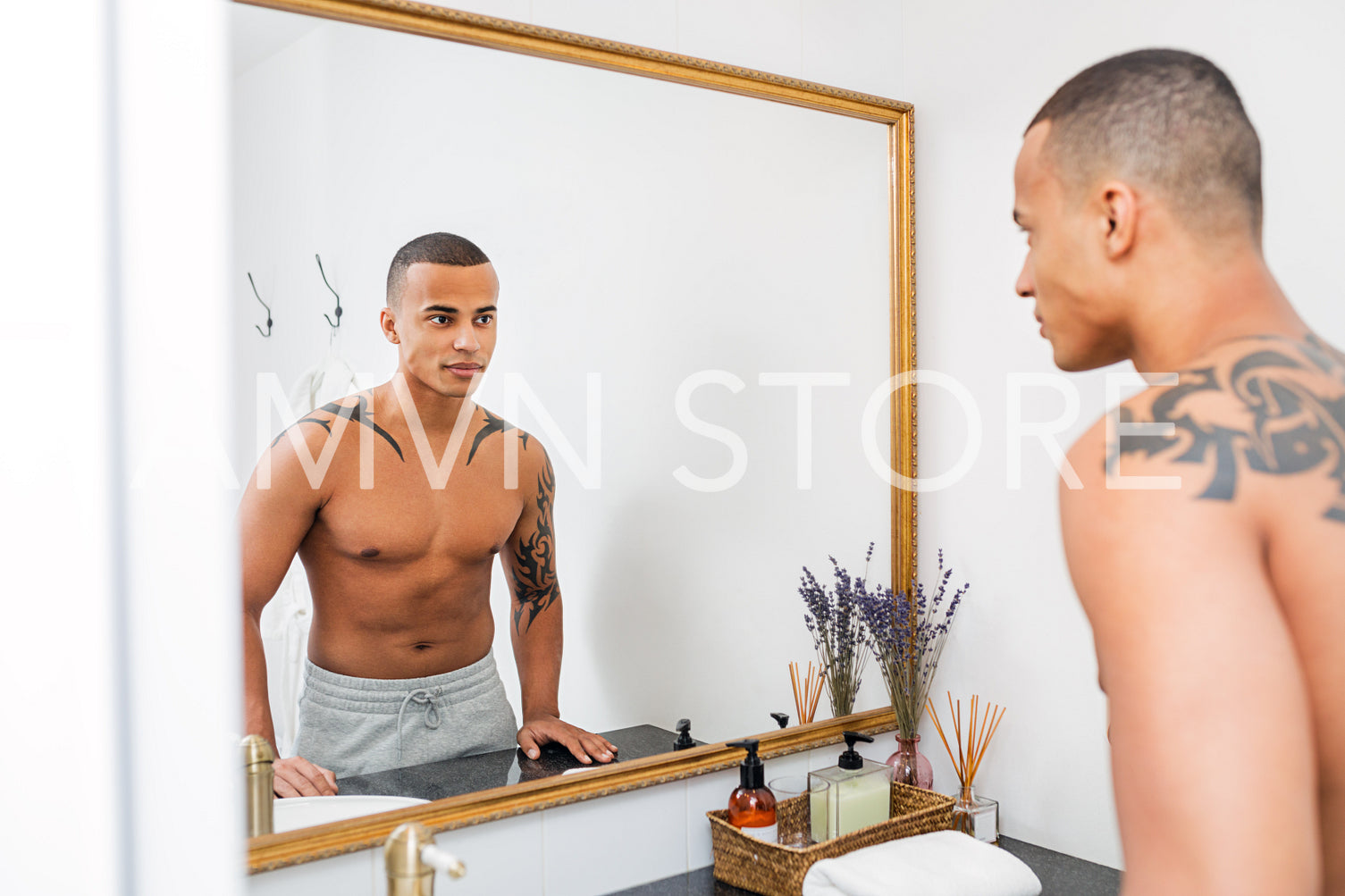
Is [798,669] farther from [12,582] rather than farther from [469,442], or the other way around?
[12,582]

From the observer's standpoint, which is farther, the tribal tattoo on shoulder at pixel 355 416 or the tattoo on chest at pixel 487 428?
the tattoo on chest at pixel 487 428

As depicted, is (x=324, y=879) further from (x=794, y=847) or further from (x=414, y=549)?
(x=794, y=847)

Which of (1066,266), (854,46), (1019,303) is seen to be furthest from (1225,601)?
(854,46)

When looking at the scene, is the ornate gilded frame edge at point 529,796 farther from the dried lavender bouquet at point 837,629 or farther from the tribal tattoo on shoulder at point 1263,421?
the tribal tattoo on shoulder at point 1263,421

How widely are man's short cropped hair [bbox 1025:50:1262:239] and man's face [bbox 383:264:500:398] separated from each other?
0.72 m

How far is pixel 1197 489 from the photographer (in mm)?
600

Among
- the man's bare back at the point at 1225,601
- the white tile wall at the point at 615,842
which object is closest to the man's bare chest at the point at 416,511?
the white tile wall at the point at 615,842

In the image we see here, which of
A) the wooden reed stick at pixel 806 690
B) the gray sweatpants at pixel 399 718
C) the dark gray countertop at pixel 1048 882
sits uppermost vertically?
the gray sweatpants at pixel 399 718

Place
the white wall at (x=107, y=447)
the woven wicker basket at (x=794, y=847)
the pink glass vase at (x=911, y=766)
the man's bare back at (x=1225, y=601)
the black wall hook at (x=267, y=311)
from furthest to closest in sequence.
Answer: the pink glass vase at (x=911, y=766) → the woven wicker basket at (x=794, y=847) → the black wall hook at (x=267, y=311) → the man's bare back at (x=1225, y=601) → the white wall at (x=107, y=447)

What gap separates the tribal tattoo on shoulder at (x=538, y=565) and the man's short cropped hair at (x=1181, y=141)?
2.49ft

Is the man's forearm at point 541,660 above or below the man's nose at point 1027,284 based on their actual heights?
below

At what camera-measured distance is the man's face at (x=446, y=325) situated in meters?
1.16

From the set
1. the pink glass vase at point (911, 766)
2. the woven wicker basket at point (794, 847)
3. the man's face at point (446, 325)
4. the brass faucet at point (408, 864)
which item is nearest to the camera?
the brass faucet at point (408, 864)

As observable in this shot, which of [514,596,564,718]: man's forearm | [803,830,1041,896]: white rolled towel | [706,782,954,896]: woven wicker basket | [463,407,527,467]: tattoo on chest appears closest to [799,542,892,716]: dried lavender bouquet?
[706,782,954,896]: woven wicker basket
